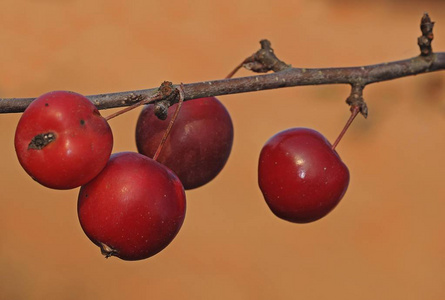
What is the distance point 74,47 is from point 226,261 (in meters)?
3.62

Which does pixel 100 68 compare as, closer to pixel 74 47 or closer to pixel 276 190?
pixel 74 47

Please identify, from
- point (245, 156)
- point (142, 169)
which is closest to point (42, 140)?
point (142, 169)

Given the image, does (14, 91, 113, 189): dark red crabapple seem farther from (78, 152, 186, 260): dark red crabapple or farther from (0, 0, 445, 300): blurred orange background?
(0, 0, 445, 300): blurred orange background

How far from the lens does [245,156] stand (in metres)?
6.75

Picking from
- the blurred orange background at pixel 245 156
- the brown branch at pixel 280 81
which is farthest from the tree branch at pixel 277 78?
the blurred orange background at pixel 245 156

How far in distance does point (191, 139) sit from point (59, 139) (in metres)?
0.42

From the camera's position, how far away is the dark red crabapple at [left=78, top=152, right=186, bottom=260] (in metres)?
1.14

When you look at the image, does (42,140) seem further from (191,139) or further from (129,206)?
(191,139)

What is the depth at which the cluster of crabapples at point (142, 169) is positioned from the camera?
1.07 meters

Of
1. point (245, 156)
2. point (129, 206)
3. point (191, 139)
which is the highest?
point (245, 156)

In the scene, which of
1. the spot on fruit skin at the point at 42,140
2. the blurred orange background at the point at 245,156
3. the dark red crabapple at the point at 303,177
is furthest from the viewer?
the blurred orange background at the point at 245,156

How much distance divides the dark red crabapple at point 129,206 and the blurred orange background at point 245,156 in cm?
425

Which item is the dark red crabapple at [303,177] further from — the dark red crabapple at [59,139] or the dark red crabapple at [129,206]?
the dark red crabapple at [59,139]

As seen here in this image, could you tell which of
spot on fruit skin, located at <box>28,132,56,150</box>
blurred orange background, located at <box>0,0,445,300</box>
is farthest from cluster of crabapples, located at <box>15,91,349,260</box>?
blurred orange background, located at <box>0,0,445,300</box>
